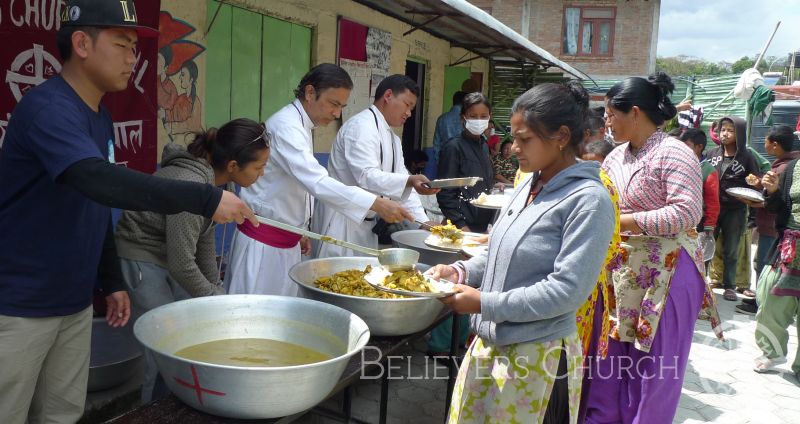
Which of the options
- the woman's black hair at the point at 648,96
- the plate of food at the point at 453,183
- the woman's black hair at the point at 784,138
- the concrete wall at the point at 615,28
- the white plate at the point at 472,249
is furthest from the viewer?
the concrete wall at the point at 615,28

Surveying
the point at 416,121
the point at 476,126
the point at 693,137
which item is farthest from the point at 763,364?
the point at 416,121

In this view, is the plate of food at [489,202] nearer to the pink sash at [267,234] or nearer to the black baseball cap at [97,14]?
the pink sash at [267,234]

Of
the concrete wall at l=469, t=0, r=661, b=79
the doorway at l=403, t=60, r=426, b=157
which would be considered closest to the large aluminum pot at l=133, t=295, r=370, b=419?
the doorway at l=403, t=60, r=426, b=157

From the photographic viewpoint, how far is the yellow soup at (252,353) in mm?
1711

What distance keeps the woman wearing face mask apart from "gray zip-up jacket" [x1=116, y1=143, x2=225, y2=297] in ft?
7.59

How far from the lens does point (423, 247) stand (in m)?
3.13

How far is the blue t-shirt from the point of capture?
150cm

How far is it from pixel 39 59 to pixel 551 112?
8.35 ft

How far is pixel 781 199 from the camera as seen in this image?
451cm

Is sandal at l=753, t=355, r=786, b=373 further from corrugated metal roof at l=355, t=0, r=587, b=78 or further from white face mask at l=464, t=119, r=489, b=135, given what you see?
corrugated metal roof at l=355, t=0, r=587, b=78

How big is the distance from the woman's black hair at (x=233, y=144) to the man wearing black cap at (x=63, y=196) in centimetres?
65

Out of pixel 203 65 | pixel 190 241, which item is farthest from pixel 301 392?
pixel 203 65

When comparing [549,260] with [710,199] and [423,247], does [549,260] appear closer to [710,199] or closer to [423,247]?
[423,247]

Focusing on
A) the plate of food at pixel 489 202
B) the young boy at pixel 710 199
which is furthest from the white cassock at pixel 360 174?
the young boy at pixel 710 199
